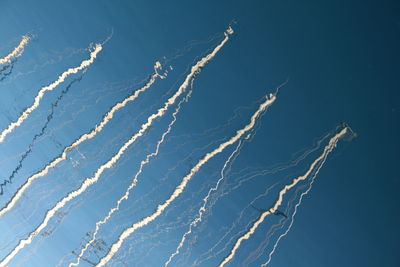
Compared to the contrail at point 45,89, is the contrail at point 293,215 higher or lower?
lower

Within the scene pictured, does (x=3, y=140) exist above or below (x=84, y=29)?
below

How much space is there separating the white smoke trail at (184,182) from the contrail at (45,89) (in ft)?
4.15

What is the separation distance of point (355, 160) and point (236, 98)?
1.02 meters

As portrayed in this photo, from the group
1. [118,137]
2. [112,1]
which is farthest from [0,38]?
[118,137]

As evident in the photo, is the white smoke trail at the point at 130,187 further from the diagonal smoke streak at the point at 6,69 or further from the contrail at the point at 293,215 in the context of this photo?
the diagonal smoke streak at the point at 6,69

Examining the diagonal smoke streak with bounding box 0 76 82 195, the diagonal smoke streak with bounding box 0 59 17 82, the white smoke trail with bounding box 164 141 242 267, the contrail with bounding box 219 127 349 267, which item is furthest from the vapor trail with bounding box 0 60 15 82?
the contrail with bounding box 219 127 349 267

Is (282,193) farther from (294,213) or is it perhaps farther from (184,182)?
(184,182)

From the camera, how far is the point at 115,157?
Answer: 3.55 metres

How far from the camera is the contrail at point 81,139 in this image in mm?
3308

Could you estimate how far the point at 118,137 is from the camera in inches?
137

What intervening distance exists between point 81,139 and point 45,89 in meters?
0.54

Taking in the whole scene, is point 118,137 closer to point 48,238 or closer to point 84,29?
point 84,29

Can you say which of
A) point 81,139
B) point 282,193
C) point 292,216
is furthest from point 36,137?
point 292,216

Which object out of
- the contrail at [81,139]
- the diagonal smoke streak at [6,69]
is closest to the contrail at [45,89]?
the diagonal smoke streak at [6,69]
